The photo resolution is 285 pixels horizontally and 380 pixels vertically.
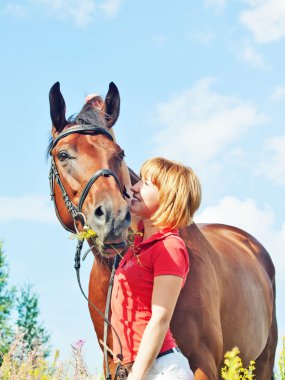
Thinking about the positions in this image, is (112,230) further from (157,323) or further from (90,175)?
(157,323)

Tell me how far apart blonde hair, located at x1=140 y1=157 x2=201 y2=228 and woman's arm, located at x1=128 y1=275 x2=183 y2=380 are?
0.37 m

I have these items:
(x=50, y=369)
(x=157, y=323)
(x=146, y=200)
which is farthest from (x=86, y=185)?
(x=50, y=369)

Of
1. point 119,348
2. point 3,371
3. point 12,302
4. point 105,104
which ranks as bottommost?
point 119,348

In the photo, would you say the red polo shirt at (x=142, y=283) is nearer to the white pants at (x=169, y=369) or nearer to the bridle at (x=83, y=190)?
the white pants at (x=169, y=369)

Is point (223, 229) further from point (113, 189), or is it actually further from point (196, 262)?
point (113, 189)

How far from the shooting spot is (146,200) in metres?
3.87

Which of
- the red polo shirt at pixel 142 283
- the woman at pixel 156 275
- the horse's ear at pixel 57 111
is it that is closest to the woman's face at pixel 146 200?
the woman at pixel 156 275

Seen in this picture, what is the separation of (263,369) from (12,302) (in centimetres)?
3010

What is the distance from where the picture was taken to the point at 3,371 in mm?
7305

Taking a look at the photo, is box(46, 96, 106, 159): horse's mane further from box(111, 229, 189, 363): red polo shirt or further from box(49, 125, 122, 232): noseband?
box(111, 229, 189, 363): red polo shirt

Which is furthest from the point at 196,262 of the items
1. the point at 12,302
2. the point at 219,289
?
the point at 12,302

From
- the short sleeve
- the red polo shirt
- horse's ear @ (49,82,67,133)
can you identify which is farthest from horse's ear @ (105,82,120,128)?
the short sleeve

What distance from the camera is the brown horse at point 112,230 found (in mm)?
4513

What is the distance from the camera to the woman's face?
3854 millimetres
